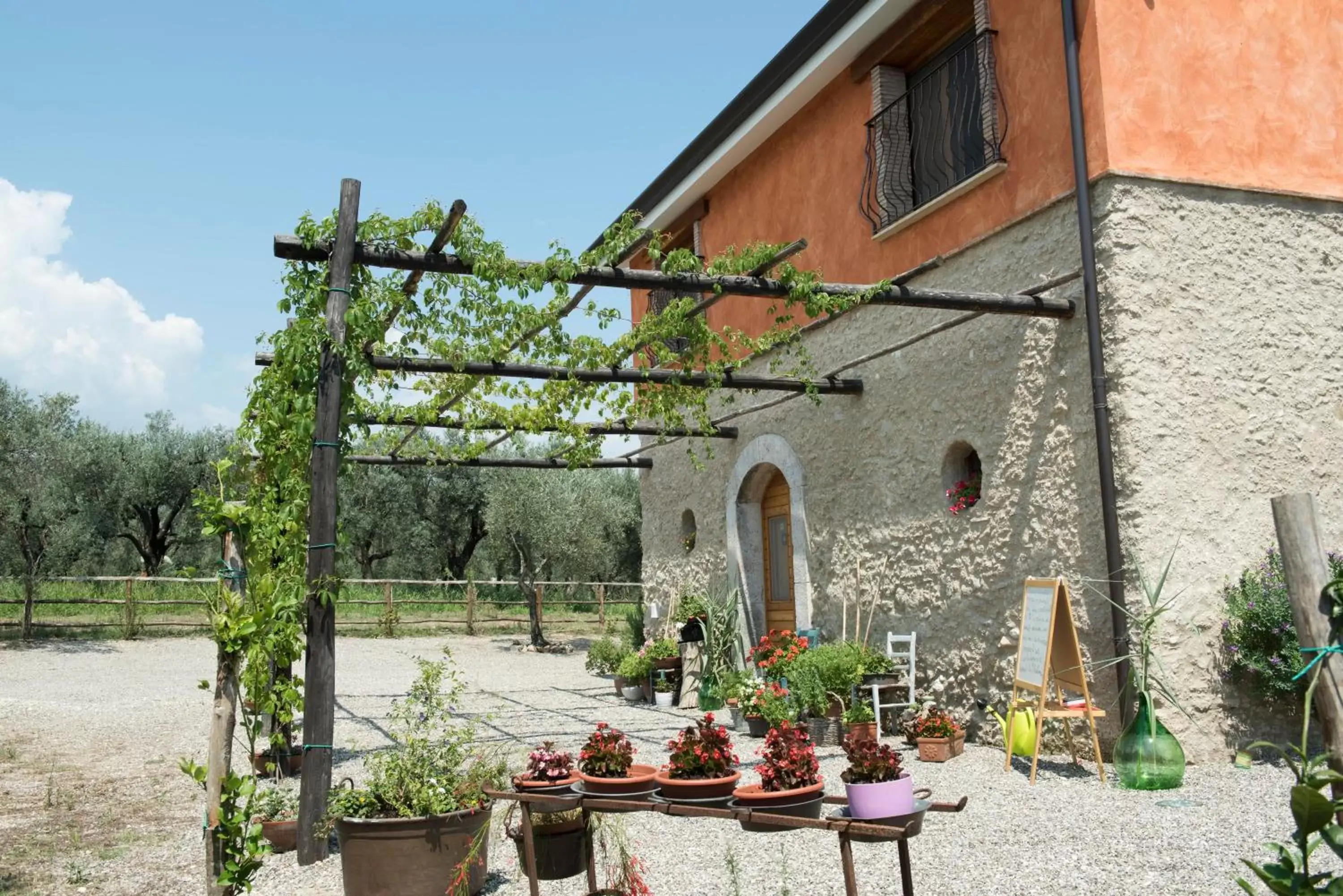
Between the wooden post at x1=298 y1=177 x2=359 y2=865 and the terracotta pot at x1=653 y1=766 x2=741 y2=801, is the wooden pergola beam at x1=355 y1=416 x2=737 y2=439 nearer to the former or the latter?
the wooden post at x1=298 y1=177 x2=359 y2=865

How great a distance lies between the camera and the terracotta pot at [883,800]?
2.74m

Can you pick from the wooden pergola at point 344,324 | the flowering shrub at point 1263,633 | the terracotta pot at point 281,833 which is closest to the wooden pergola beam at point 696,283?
the wooden pergola at point 344,324

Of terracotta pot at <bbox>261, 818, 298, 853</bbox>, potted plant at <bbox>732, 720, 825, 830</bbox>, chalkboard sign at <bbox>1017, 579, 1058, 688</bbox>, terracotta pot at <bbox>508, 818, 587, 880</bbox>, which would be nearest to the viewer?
potted plant at <bbox>732, 720, 825, 830</bbox>

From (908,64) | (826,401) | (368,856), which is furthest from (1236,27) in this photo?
(368,856)

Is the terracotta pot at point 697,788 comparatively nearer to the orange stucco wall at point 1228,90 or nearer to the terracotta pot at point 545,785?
the terracotta pot at point 545,785

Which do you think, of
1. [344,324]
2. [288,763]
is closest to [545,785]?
[344,324]

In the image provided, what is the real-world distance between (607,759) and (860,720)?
13.1 ft

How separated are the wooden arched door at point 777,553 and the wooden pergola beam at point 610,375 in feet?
5.20

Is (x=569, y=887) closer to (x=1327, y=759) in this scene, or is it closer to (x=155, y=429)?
(x=1327, y=759)

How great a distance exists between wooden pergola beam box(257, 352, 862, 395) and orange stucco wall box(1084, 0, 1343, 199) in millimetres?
2571

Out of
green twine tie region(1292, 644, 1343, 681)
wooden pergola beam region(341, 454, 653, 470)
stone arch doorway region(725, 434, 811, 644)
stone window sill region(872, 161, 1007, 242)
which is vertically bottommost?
green twine tie region(1292, 644, 1343, 681)

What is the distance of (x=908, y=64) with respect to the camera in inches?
309

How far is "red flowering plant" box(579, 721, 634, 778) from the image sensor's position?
11.0 feet

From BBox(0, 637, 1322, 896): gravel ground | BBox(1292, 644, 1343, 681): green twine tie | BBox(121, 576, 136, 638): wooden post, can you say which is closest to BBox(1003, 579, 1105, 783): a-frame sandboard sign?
BBox(0, 637, 1322, 896): gravel ground
